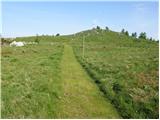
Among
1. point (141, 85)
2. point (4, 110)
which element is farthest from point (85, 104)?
point (141, 85)

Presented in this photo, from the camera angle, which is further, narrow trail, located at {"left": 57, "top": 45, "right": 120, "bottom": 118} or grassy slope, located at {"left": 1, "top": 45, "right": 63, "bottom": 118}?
narrow trail, located at {"left": 57, "top": 45, "right": 120, "bottom": 118}

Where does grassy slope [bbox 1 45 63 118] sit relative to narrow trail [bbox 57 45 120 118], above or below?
above

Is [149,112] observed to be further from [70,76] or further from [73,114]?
[70,76]

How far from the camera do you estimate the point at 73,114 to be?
9.77 metres

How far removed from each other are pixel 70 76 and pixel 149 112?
747 centimetres

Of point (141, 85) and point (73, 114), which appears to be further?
point (141, 85)

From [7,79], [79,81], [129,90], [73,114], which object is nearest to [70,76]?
[79,81]

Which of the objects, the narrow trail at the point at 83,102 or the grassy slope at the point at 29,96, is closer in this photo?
the grassy slope at the point at 29,96

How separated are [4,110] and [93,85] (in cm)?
606

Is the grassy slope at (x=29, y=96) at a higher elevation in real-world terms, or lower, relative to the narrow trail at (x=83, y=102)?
higher

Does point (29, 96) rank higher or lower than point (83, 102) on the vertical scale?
higher

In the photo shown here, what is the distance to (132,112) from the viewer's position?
9.95 m

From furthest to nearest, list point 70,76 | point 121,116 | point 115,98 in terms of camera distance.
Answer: point 70,76 < point 115,98 < point 121,116

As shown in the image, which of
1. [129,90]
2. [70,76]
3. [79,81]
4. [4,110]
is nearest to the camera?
[4,110]
